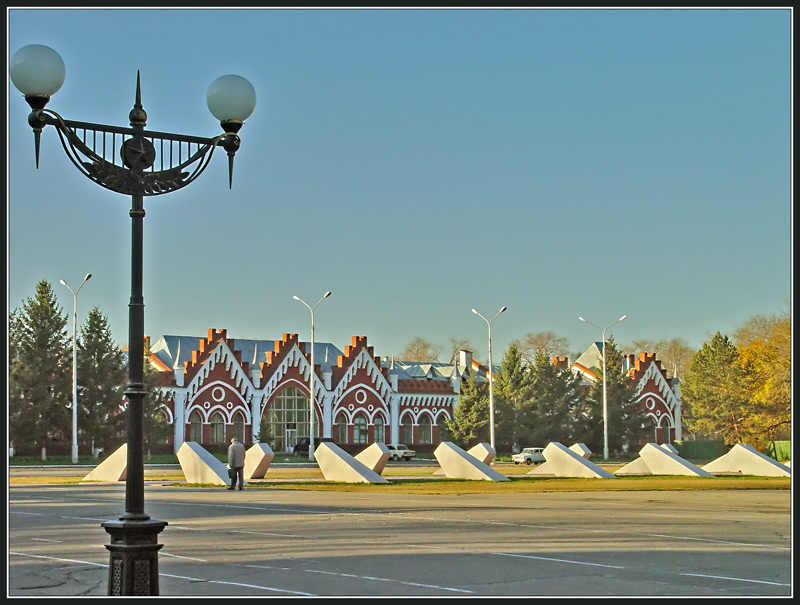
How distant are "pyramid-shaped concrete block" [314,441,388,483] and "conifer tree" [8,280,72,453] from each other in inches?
1442

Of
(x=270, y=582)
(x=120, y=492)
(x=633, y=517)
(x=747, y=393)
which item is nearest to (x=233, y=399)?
(x=747, y=393)

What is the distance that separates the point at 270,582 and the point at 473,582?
6.81 feet

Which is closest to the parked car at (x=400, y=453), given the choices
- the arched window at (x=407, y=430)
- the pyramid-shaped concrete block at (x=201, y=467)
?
the arched window at (x=407, y=430)

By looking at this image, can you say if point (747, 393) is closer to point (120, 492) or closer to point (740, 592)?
point (120, 492)

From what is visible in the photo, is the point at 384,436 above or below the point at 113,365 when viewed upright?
below

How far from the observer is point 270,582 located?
10.5 meters

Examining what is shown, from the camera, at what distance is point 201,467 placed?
31.8 m

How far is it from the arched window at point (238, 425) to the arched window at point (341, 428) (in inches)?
338

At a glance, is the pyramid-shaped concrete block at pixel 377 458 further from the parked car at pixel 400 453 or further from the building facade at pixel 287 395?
the building facade at pixel 287 395

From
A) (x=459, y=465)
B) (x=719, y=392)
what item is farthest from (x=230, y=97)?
(x=719, y=392)

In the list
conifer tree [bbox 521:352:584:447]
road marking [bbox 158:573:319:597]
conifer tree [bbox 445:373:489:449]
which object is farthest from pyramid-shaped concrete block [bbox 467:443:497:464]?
conifer tree [bbox 521:352:584:447]

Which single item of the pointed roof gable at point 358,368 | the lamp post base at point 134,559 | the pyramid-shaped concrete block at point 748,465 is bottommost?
the pyramid-shaped concrete block at point 748,465

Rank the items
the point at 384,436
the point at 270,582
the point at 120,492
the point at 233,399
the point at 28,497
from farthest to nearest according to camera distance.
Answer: the point at 384,436 < the point at 233,399 < the point at 120,492 < the point at 28,497 < the point at 270,582

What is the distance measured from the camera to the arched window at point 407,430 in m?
87.4
